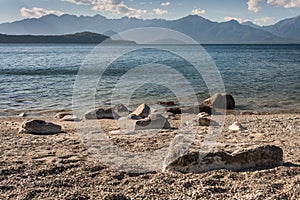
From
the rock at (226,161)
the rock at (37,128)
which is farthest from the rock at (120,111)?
the rock at (226,161)

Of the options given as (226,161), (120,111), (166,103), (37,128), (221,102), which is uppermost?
(226,161)

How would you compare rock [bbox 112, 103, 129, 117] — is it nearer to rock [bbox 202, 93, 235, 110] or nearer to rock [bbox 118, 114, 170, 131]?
rock [bbox 118, 114, 170, 131]

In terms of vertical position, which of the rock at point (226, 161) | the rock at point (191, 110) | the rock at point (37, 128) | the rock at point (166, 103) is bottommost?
→ the rock at point (166, 103)

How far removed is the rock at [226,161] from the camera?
6.34 meters

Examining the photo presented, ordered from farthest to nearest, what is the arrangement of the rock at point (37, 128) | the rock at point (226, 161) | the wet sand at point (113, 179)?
1. the rock at point (37, 128)
2. the rock at point (226, 161)
3. the wet sand at point (113, 179)

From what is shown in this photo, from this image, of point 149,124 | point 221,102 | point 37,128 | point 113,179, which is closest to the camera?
point 113,179

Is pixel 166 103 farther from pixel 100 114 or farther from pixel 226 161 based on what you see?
pixel 226 161

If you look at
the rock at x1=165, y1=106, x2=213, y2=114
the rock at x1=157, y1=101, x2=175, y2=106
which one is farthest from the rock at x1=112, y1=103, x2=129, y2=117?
the rock at x1=157, y1=101, x2=175, y2=106

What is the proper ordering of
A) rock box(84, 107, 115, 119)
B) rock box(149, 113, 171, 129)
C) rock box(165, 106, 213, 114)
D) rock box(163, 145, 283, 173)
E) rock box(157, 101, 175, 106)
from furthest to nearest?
1. rock box(157, 101, 175, 106)
2. rock box(165, 106, 213, 114)
3. rock box(84, 107, 115, 119)
4. rock box(149, 113, 171, 129)
5. rock box(163, 145, 283, 173)

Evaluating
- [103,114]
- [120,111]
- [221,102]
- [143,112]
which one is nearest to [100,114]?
[103,114]

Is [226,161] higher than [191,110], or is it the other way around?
[226,161]

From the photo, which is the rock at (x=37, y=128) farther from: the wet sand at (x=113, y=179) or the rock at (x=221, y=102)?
the rock at (x=221, y=102)

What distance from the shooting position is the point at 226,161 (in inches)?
253

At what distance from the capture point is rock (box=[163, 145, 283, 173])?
20.8ft
